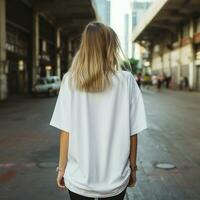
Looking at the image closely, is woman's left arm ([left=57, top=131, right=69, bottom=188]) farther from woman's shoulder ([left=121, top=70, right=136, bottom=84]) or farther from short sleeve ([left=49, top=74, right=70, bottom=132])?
woman's shoulder ([left=121, top=70, right=136, bottom=84])

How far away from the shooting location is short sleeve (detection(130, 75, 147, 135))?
8.84 feet

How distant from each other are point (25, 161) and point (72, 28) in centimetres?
5392

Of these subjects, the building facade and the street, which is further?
the building facade

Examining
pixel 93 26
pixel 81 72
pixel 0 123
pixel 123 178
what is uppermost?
pixel 93 26

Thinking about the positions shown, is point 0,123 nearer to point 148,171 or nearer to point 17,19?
point 148,171

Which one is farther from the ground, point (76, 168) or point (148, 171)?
point (76, 168)

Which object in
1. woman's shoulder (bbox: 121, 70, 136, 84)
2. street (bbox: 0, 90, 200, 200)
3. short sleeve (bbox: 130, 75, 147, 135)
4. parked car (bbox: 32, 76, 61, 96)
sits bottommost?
parked car (bbox: 32, 76, 61, 96)

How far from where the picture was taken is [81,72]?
2.65 metres

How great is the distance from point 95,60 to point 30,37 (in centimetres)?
3999

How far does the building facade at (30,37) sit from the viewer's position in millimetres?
34000

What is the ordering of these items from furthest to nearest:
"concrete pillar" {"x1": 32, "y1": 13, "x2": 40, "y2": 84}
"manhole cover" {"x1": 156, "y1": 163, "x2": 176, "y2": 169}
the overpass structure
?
1. the overpass structure
2. "concrete pillar" {"x1": 32, "y1": 13, "x2": 40, "y2": 84}
3. "manhole cover" {"x1": 156, "y1": 163, "x2": 176, "y2": 169}

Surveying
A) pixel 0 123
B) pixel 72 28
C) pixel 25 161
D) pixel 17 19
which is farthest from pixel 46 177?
pixel 72 28

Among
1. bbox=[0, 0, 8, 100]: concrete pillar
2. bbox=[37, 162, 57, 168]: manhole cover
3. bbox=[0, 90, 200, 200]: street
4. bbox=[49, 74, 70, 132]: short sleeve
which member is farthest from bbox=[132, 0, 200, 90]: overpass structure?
bbox=[49, 74, 70, 132]: short sleeve

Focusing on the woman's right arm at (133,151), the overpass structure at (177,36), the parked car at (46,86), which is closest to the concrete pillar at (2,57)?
the parked car at (46,86)
